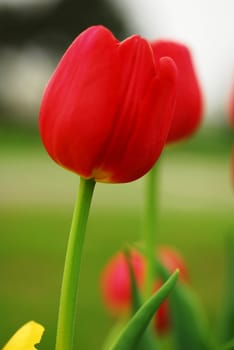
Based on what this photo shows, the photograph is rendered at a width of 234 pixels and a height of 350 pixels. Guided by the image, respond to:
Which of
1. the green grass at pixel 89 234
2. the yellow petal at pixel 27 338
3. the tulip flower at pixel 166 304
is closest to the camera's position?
the yellow petal at pixel 27 338

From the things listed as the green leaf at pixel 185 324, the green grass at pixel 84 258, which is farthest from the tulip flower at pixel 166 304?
the green grass at pixel 84 258

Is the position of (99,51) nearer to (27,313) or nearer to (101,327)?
(101,327)

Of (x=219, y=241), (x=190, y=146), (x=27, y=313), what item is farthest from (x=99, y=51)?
(x=190, y=146)

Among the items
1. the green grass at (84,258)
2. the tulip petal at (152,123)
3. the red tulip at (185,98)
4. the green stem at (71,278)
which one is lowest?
the green grass at (84,258)

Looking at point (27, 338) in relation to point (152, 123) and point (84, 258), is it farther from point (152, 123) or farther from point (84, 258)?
point (84, 258)

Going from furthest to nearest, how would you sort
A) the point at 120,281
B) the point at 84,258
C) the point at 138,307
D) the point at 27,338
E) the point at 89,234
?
the point at 89,234, the point at 84,258, the point at 120,281, the point at 138,307, the point at 27,338

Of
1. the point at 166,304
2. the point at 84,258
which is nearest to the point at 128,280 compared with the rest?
the point at 166,304

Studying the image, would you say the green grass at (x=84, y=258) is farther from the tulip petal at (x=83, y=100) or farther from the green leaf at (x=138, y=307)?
the tulip petal at (x=83, y=100)
